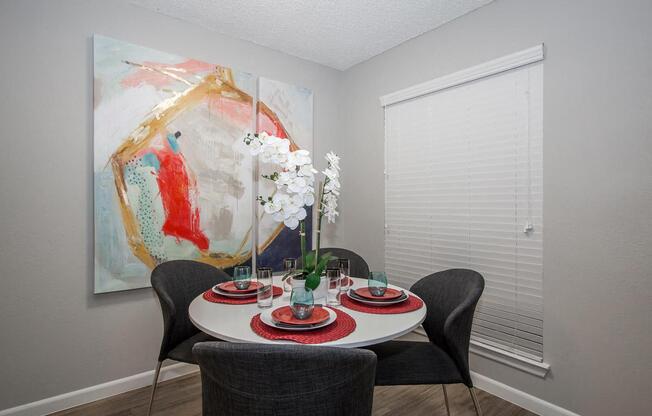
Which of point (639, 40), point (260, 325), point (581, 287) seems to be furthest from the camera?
point (581, 287)

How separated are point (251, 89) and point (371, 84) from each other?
1061mm

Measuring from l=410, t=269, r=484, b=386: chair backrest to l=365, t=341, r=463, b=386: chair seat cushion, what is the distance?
54 millimetres

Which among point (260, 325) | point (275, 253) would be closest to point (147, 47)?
point (275, 253)

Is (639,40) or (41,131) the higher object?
(639,40)

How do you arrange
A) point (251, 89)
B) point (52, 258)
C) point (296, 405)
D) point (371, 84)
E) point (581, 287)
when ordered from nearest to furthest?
1. point (296, 405)
2. point (581, 287)
3. point (52, 258)
4. point (251, 89)
5. point (371, 84)

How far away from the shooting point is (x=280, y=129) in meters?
2.95

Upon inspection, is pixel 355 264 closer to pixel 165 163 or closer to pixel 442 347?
pixel 442 347

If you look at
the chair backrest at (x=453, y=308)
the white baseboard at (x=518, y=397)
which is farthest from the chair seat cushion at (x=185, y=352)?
the white baseboard at (x=518, y=397)

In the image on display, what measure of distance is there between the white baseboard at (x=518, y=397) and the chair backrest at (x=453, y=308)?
69 centimetres

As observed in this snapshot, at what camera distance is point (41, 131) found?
6.59 feet

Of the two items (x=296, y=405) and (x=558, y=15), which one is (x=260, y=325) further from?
(x=558, y=15)

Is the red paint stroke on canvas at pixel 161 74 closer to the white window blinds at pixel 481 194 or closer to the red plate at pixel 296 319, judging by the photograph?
the white window blinds at pixel 481 194

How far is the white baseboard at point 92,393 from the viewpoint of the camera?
1.98 meters

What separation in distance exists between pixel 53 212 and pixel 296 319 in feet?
5.38
